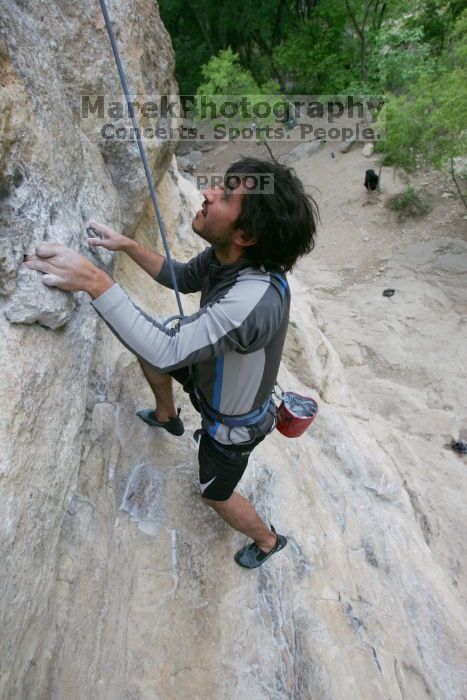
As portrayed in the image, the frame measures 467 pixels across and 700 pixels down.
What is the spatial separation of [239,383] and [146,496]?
834 millimetres

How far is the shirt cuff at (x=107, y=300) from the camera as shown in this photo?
1.70 meters

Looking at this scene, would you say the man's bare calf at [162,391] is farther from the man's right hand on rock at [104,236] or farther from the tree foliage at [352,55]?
the tree foliage at [352,55]

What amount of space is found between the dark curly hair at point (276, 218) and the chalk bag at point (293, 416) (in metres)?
0.81

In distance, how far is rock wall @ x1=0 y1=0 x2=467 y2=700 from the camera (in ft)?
5.62

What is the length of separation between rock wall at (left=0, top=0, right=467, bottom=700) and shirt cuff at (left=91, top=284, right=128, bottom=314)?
180mm

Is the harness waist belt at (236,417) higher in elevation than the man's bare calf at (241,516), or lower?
higher

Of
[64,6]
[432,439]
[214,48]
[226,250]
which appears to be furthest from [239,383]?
[214,48]

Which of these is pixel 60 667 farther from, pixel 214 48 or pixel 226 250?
pixel 214 48

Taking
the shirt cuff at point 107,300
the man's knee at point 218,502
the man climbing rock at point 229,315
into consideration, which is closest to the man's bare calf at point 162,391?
the man climbing rock at point 229,315

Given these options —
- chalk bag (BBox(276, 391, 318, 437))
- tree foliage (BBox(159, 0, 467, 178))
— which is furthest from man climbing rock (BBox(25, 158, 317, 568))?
tree foliage (BBox(159, 0, 467, 178))

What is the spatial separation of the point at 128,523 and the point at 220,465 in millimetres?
531

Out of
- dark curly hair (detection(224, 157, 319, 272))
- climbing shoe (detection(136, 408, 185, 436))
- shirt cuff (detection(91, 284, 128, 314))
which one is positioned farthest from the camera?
climbing shoe (detection(136, 408, 185, 436))

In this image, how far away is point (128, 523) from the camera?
7.64 ft

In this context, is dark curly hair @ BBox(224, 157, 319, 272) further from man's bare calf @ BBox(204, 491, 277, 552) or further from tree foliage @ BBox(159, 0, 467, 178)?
tree foliage @ BBox(159, 0, 467, 178)
